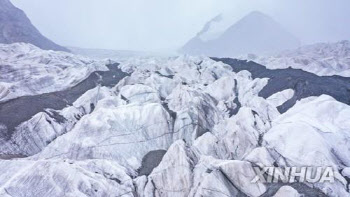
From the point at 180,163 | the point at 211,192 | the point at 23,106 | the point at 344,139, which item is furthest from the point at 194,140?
the point at 23,106

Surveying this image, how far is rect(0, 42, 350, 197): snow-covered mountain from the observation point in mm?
22328

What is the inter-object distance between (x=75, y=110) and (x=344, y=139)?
99.4ft

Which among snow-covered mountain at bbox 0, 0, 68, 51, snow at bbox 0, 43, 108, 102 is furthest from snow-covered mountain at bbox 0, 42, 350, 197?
snow-covered mountain at bbox 0, 0, 68, 51

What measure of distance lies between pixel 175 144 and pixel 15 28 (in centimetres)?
9618

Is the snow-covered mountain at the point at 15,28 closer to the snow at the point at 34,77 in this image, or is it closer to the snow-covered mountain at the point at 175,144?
the snow at the point at 34,77

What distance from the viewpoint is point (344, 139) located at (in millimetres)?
26797

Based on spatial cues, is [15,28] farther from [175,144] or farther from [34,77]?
[175,144]

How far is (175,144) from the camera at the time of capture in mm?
28141

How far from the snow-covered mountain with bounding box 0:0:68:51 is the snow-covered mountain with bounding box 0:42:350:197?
2639 inches

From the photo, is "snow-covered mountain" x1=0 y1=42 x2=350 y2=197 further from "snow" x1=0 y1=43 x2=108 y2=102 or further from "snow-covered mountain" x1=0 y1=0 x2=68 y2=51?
"snow-covered mountain" x1=0 y1=0 x2=68 y2=51

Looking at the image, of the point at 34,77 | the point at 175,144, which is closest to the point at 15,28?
the point at 34,77

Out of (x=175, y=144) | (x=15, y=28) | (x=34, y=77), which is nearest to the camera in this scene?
(x=175, y=144)

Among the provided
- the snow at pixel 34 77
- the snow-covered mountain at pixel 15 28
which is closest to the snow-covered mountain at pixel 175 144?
the snow at pixel 34 77

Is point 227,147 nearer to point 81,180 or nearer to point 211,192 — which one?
point 211,192
